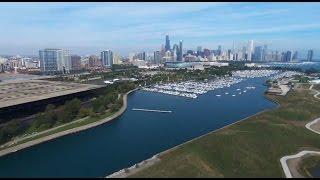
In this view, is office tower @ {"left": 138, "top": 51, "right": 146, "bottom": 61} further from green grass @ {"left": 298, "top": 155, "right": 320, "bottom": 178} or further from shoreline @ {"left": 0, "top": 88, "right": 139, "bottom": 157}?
green grass @ {"left": 298, "top": 155, "right": 320, "bottom": 178}

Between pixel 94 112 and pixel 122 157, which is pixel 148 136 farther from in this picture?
pixel 94 112

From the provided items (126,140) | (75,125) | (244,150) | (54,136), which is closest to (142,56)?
(75,125)

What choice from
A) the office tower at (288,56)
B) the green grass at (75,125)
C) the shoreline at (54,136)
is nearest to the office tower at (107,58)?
the shoreline at (54,136)

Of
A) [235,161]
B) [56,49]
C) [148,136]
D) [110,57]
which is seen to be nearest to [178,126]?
[148,136]

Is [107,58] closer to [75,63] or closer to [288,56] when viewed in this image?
[75,63]

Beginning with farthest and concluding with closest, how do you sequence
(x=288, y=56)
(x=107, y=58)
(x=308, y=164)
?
(x=288, y=56), (x=107, y=58), (x=308, y=164)
